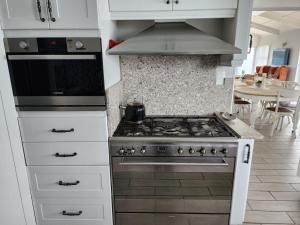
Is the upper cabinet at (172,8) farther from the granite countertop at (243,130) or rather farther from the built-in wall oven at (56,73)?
the granite countertop at (243,130)

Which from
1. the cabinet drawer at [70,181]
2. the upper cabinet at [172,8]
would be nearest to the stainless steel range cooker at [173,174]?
the cabinet drawer at [70,181]

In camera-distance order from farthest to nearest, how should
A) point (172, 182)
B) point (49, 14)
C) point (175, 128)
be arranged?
point (175, 128) → point (172, 182) → point (49, 14)

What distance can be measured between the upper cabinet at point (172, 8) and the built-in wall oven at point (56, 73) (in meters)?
0.43

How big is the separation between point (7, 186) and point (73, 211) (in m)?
0.55

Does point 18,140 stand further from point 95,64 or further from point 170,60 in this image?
point 170,60

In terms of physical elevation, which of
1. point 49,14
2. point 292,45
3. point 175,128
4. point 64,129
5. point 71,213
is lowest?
point 71,213

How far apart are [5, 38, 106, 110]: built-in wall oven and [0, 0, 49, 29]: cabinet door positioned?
0.09 m

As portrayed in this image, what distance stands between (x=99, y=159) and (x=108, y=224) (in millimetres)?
609

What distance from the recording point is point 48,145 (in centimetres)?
156

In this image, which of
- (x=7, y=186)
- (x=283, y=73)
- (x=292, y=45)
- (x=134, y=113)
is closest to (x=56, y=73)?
(x=134, y=113)

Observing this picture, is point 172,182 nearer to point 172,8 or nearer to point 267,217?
point 267,217

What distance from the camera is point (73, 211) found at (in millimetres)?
1713

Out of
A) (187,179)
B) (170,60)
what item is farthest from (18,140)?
(170,60)

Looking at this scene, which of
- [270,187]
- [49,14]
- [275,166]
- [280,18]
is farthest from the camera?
[280,18]
